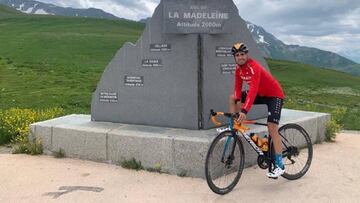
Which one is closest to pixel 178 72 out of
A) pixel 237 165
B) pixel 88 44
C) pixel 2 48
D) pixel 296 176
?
pixel 237 165

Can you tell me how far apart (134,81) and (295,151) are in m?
3.33

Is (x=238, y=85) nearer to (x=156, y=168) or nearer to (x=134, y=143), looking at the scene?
(x=156, y=168)

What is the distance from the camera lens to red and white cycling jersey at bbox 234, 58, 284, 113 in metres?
6.43

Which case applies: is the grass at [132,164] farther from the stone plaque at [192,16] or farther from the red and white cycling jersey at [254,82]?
the stone plaque at [192,16]

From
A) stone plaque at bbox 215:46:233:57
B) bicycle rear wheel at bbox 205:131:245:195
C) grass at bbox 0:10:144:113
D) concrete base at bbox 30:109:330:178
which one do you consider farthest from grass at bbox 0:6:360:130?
bicycle rear wheel at bbox 205:131:245:195

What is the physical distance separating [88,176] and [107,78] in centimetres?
234

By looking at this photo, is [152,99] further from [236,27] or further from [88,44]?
[88,44]

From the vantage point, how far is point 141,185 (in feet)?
23.2

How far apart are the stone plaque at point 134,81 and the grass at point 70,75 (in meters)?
5.53

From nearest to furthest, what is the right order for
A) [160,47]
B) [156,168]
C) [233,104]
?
1. [233,104]
2. [156,168]
3. [160,47]

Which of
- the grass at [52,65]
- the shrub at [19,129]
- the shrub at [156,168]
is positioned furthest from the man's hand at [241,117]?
the grass at [52,65]

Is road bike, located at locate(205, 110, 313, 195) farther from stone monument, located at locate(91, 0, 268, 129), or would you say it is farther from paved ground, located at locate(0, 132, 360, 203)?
stone monument, located at locate(91, 0, 268, 129)

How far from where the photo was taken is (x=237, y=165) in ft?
23.6

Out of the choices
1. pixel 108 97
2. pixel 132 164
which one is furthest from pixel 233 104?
pixel 108 97
